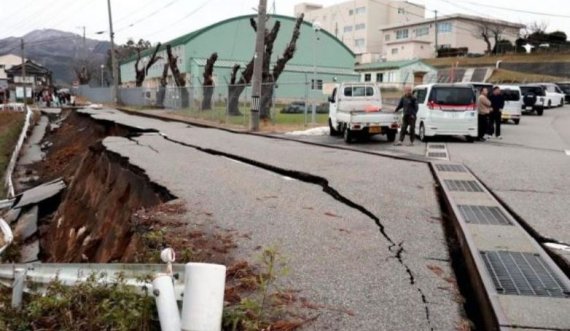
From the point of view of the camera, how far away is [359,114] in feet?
54.6

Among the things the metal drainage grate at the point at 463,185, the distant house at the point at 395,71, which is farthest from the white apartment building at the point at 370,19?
the metal drainage grate at the point at 463,185

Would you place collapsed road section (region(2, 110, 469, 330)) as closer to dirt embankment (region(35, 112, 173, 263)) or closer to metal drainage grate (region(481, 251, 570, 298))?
dirt embankment (region(35, 112, 173, 263))

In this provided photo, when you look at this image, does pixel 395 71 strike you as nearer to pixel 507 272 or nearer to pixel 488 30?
pixel 488 30

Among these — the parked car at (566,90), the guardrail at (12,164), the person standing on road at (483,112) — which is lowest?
the guardrail at (12,164)

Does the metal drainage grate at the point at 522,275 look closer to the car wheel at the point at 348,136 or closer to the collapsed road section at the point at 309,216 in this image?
the collapsed road section at the point at 309,216

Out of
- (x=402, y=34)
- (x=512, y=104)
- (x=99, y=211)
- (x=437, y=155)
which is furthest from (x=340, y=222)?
(x=402, y=34)

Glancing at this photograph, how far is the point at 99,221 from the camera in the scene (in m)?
9.68

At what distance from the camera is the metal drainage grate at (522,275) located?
4.40 m

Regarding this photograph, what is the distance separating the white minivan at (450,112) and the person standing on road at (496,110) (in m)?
1.03

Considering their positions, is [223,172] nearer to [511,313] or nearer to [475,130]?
[511,313]

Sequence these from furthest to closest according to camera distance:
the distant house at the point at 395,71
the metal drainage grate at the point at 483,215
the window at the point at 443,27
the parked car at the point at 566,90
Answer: the window at the point at 443,27 < the distant house at the point at 395,71 < the parked car at the point at 566,90 < the metal drainage grate at the point at 483,215

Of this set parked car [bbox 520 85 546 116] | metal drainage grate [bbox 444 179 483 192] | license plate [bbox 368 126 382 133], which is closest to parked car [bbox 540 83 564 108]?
parked car [bbox 520 85 546 116]

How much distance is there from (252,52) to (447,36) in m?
34.2

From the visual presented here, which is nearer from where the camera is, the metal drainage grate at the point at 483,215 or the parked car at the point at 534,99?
the metal drainage grate at the point at 483,215
